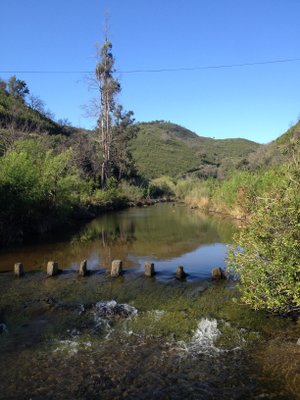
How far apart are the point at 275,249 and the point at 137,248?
9.88 m

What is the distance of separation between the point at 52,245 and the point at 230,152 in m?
107

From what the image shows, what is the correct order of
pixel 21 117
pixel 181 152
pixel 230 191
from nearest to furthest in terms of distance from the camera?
pixel 230 191 → pixel 21 117 → pixel 181 152

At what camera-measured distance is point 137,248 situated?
53.7ft

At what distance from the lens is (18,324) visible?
8094 millimetres

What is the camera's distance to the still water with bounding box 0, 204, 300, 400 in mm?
5754

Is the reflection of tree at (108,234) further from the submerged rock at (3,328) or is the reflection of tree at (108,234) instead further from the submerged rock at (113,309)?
the submerged rock at (3,328)

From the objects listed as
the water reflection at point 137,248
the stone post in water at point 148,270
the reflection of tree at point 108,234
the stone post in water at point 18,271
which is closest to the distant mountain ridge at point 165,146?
the water reflection at point 137,248

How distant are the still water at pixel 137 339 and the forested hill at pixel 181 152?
178 ft

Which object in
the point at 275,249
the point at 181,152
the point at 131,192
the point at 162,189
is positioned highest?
the point at 181,152

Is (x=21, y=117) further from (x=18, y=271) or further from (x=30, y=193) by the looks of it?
(x=18, y=271)

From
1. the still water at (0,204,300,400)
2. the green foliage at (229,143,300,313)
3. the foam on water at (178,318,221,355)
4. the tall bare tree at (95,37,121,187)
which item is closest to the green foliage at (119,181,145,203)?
the tall bare tree at (95,37,121,187)

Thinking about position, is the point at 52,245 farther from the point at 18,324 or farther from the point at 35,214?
the point at 18,324

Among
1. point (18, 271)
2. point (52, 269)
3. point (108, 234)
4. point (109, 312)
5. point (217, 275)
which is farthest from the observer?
point (108, 234)

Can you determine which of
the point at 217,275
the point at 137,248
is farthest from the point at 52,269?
the point at 137,248
